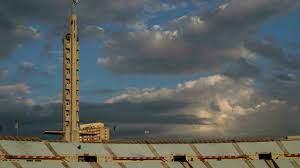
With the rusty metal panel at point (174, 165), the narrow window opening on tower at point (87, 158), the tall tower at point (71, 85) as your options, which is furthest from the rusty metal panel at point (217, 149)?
the tall tower at point (71, 85)

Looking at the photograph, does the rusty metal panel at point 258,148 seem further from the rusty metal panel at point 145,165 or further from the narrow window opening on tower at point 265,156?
the rusty metal panel at point 145,165

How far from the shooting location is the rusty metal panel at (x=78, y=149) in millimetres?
91044

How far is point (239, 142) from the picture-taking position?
110875mm

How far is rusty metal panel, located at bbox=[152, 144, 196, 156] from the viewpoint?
102812 millimetres

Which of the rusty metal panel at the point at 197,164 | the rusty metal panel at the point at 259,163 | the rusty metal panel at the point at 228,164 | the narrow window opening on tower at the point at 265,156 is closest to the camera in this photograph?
the rusty metal panel at the point at 197,164

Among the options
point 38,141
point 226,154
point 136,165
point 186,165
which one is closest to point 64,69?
point 38,141

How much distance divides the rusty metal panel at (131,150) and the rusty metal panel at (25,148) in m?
14.2

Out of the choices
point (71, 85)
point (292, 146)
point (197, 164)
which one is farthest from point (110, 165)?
point (292, 146)

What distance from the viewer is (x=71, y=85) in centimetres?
10312

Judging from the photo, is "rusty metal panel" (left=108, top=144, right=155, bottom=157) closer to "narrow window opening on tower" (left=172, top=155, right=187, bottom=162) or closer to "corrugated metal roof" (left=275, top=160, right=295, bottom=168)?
"narrow window opening on tower" (left=172, top=155, right=187, bottom=162)

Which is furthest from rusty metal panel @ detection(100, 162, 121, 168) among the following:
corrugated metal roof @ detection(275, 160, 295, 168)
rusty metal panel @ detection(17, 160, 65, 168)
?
corrugated metal roof @ detection(275, 160, 295, 168)

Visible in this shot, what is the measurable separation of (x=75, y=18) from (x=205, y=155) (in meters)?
38.9

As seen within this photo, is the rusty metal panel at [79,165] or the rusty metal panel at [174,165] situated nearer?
the rusty metal panel at [79,165]

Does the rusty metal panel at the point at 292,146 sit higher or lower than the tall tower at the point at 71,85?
lower
